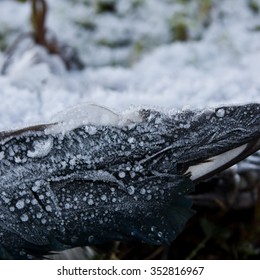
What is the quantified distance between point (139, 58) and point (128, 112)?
0.75m

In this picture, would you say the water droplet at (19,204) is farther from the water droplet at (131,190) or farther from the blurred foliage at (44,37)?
the blurred foliage at (44,37)

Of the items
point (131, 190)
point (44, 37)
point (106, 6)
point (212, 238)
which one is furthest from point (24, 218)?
point (106, 6)

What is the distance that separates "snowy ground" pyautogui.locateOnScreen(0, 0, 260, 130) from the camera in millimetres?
1023

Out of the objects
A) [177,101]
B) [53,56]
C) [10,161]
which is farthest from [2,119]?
[53,56]

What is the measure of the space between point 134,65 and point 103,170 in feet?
2.39

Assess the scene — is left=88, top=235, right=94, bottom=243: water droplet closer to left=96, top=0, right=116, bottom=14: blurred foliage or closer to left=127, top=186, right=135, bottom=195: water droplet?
left=127, top=186, right=135, bottom=195: water droplet

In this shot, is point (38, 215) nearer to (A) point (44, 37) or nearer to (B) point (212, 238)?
(B) point (212, 238)

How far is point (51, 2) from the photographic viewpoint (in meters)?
1.69

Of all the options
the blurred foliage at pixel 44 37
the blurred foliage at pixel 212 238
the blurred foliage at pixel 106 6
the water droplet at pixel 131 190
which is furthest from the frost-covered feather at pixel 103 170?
the blurred foliage at pixel 106 6

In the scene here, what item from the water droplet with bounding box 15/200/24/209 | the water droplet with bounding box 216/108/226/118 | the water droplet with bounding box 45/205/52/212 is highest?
the water droplet with bounding box 216/108/226/118

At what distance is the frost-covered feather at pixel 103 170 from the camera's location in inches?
28.6

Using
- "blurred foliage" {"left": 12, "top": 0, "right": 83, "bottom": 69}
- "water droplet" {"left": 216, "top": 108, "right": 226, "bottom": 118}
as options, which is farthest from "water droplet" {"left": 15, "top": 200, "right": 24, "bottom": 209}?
"blurred foliage" {"left": 12, "top": 0, "right": 83, "bottom": 69}

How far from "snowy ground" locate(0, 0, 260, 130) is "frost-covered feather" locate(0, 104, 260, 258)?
0.04 m

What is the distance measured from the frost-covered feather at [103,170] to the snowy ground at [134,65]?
0.04 m
